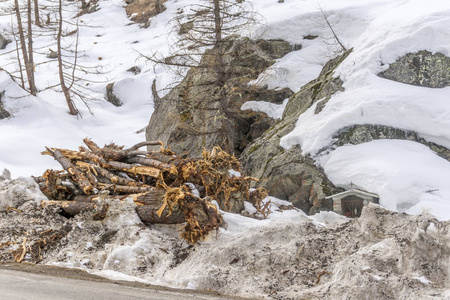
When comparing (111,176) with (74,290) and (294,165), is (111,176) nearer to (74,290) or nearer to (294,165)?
(74,290)

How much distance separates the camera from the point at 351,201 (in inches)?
238

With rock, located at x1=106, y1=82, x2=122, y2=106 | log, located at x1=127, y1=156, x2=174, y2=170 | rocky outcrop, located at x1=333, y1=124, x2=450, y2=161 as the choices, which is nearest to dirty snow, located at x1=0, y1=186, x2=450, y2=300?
log, located at x1=127, y1=156, x2=174, y2=170

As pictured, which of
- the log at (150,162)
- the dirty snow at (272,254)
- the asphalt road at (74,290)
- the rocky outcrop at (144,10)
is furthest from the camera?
the rocky outcrop at (144,10)

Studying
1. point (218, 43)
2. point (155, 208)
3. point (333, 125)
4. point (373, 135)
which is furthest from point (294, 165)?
point (218, 43)

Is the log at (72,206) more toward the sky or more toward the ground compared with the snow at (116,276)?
more toward the ground

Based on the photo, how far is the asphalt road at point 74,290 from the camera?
2430mm

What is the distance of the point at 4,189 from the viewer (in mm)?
5199

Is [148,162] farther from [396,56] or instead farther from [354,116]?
[396,56]

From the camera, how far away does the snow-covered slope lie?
644 cm

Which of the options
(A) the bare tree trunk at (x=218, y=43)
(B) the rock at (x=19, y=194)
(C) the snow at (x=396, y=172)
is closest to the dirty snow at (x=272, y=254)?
(B) the rock at (x=19, y=194)

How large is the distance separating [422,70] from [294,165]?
3215 millimetres

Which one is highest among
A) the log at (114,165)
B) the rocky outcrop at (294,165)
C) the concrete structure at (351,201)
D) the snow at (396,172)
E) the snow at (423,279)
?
the snow at (423,279)

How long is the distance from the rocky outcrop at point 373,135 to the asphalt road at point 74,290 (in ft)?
17.7

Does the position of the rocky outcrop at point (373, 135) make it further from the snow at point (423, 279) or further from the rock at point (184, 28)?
the rock at point (184, 28)
